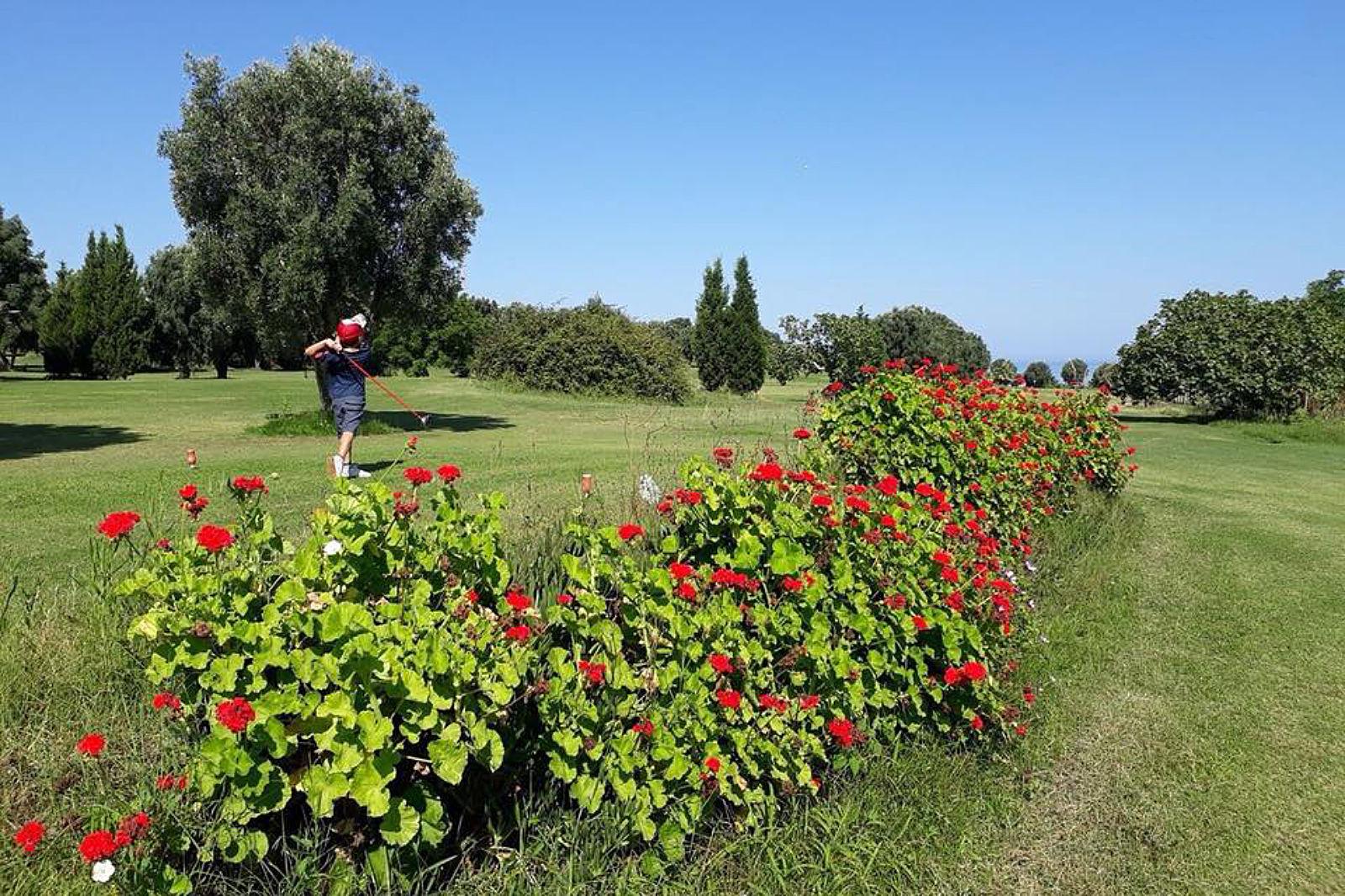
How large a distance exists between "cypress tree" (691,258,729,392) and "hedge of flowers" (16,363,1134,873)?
34.4m

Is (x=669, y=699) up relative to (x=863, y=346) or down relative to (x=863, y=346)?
down

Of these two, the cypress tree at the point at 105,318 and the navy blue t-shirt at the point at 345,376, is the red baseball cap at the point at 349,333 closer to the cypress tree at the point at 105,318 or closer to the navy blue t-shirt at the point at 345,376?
the navy blue t-shirt at the point at 345,376

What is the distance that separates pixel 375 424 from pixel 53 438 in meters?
5.87

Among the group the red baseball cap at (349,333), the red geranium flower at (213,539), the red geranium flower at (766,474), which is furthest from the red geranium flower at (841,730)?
the red baseball cap at (349,333)

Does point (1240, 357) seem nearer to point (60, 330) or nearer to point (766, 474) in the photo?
point (766, 474)

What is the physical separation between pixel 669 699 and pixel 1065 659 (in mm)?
3443

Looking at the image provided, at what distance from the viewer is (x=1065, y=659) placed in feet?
16.8

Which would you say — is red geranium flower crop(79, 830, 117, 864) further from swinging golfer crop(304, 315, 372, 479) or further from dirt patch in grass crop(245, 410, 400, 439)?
dirt patch in grass crop(245, 410, 400, 439)

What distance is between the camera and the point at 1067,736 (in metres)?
4.15

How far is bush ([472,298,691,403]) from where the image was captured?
3266 cm

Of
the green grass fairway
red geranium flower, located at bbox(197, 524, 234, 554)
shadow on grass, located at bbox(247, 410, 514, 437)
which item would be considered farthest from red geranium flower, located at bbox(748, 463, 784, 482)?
shadow on grass, located at bbox(247, 410, 514, 437)

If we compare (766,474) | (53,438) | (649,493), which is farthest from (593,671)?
(53,438)

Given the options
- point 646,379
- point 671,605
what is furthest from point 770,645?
point 646,379

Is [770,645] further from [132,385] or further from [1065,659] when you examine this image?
[132,385]
